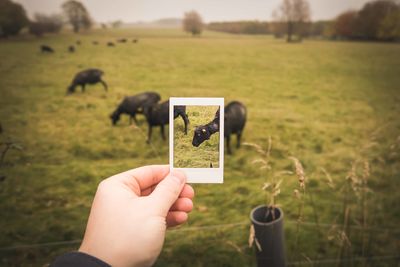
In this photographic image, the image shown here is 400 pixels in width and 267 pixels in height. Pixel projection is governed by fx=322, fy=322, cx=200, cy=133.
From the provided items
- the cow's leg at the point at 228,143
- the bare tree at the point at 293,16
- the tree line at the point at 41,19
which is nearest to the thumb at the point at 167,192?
the cow's leg at the point at 228,143

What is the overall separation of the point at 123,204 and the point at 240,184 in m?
3.31

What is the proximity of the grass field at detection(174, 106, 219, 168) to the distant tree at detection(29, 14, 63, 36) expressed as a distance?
4521mm

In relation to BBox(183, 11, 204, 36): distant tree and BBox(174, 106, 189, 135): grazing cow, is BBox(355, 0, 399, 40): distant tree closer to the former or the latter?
BBox(183, 11, 204, 36): distant tree

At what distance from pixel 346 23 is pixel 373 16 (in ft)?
1.42

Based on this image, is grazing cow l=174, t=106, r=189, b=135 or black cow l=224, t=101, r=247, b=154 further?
black cow l=224, t=101, r=247, b=154

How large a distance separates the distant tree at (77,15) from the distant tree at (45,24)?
0.16m

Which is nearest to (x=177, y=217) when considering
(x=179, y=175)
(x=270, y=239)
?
(x=179, y=175)

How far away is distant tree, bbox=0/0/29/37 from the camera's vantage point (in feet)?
14.8

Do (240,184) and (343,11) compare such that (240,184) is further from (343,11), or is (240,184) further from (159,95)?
(343,11)

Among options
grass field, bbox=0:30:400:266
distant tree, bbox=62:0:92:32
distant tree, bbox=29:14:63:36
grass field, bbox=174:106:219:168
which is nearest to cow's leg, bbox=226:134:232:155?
grass field, bbox=0:30:400:266

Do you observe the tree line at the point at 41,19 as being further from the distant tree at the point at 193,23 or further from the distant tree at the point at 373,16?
the distant tree at the point at 373,16

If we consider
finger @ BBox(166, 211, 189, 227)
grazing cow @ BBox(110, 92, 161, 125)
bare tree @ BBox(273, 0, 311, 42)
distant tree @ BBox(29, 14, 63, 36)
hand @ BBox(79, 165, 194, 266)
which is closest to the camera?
hand @ BBox(79, 165, 194, 266)

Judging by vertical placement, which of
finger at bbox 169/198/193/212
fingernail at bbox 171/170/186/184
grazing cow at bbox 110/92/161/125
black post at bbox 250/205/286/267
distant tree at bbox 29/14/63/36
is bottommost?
black post at bbox 250/205/286/267

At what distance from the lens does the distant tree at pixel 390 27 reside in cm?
552
